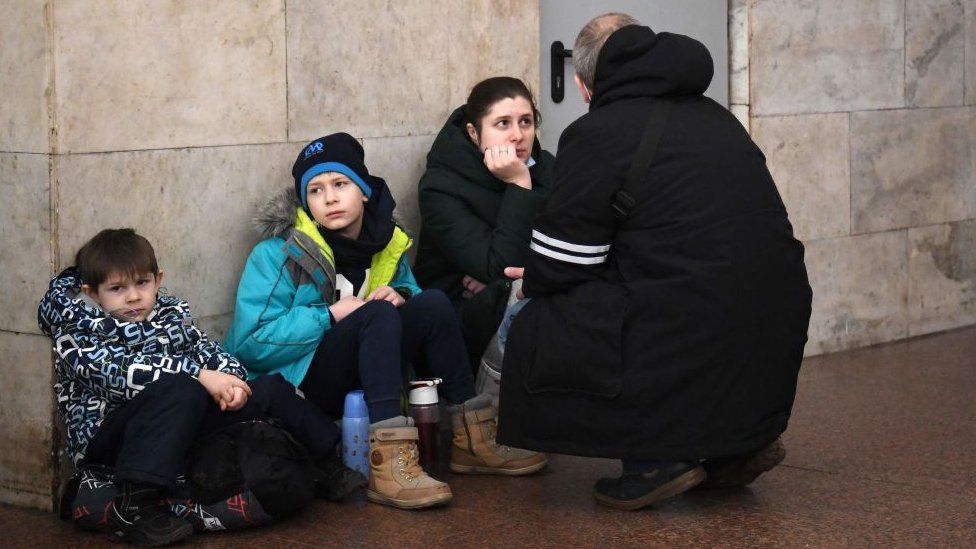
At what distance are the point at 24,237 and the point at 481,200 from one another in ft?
5.43

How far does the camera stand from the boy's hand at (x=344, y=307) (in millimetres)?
4793

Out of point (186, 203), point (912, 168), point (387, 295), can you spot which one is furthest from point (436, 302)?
point (912, 168)

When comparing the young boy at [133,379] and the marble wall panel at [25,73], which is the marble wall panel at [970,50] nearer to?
the young boy at [133,379]

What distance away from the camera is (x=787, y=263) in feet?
14.6

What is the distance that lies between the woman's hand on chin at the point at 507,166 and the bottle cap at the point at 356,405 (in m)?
0.99

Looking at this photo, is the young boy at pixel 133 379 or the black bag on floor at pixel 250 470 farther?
the black bag on floor at pixel 250 470

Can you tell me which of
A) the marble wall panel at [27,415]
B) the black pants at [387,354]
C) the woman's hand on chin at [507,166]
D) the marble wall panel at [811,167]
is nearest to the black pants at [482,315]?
the black pants at [387,354]

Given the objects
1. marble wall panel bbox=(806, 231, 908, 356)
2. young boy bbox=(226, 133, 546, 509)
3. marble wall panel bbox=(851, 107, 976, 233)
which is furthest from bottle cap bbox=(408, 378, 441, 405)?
marble wall panel bbox=(851, 107, 976, 233)

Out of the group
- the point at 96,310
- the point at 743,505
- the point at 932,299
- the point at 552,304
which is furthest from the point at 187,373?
the point at 932,299

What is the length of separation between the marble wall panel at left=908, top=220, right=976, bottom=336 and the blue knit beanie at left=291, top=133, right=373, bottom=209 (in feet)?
13.6

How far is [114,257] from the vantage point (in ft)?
14.0

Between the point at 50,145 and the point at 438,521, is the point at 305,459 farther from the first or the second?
the point at 50,145

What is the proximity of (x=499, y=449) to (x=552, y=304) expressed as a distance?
769 mm

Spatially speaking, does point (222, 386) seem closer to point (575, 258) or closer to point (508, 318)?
point (508, 318)
